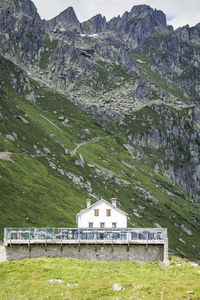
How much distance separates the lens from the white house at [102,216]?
8338 cm

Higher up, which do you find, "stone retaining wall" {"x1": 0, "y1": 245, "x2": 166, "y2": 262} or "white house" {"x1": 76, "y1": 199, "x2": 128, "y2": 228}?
"white house" {"x1": 76, "y1": 199, "x2": 128, "y2": 228}

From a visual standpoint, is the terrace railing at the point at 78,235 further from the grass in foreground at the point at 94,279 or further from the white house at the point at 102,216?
the white house at the point at 102,216

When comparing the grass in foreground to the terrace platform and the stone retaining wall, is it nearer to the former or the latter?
the stone retaining wall

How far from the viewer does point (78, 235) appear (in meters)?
62.2

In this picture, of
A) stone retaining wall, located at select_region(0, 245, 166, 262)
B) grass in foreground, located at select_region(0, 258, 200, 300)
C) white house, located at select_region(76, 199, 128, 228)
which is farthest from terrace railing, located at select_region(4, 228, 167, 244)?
white house, located at select_region(76, 199, 128, 228)

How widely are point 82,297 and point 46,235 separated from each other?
1797 cm

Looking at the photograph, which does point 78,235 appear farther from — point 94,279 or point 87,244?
point 94,279

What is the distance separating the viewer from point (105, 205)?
3312 inches

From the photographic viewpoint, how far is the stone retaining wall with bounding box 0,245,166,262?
6131cm

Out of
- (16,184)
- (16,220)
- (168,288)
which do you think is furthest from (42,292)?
(16,184)

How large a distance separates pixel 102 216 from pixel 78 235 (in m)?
21.7

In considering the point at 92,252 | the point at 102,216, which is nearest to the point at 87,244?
the point at 92,252

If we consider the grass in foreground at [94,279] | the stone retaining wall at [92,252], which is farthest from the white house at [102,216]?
the grass in foreground at [94,279]

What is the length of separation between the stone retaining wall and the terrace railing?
1.02 meters
